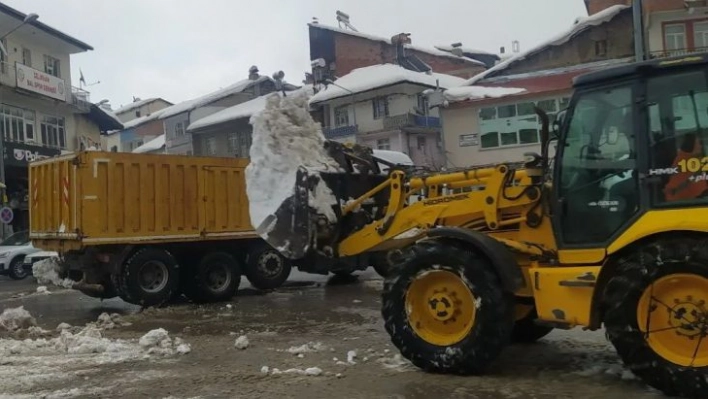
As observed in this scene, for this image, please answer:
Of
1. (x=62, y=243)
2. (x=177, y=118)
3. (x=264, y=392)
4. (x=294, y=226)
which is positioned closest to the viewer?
(x=264, y=392)

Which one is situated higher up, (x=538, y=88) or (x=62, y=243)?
(x=538, y=88)

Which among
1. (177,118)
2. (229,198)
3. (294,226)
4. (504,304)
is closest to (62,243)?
(229,198)

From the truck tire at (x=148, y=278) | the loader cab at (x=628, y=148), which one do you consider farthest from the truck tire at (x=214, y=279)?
the loader cab at (x=628, y=148)

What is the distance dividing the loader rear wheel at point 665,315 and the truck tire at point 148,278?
8128mm

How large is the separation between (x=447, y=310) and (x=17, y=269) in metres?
17.4

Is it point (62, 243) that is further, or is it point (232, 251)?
point (232, 251)

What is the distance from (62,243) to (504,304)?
838 centimetres

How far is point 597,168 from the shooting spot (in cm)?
578

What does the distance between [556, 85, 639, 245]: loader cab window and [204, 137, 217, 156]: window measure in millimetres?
48324

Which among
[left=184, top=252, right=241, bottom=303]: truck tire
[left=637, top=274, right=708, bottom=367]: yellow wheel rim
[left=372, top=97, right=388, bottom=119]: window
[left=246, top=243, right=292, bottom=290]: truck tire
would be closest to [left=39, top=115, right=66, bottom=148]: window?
[left=372, top=97, right=388, bottom=119]: window

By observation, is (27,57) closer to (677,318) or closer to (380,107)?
(380,107)

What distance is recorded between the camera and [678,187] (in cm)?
532

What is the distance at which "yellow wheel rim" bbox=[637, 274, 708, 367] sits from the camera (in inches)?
202

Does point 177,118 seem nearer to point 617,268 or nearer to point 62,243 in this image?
point 62,243
